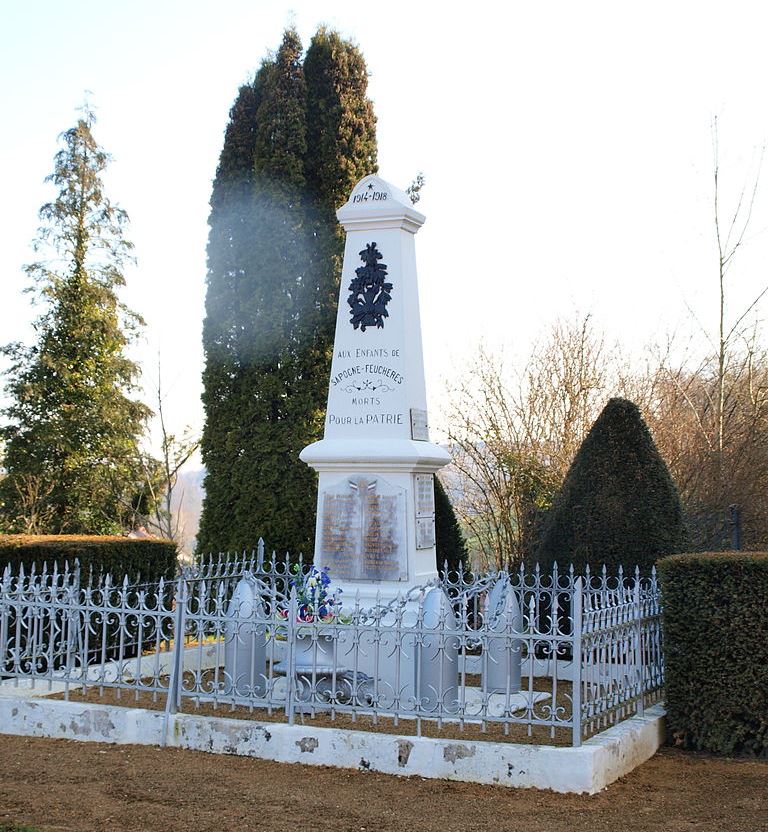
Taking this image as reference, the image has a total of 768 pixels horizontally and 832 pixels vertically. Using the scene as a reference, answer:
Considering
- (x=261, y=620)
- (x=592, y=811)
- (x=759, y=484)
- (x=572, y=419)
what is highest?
(x=572, y=419)

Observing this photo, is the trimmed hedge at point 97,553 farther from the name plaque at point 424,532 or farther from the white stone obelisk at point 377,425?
the name plaque at point 424,532

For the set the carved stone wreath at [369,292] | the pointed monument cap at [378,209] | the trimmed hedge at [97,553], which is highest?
the pointed monument cap at [378,209]

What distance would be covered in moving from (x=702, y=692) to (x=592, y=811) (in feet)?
6.24

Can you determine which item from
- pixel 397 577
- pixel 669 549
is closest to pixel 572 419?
pixel 669 549

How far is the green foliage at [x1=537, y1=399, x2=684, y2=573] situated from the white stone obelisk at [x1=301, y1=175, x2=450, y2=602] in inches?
60.5

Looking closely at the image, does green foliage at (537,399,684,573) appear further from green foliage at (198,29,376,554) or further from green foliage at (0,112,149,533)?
green foliage at (0,112,149,533)

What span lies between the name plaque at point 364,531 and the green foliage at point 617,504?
2032 millimetres

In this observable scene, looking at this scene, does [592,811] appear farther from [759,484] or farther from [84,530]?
[84,530]

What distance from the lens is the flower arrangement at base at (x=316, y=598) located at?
25.4 feet

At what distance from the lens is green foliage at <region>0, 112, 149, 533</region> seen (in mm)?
17703

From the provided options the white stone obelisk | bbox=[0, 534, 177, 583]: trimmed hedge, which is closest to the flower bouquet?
the white stone obelisk

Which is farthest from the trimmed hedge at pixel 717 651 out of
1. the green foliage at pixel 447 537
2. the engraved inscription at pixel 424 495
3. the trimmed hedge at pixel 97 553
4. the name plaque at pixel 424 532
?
the trimmed hedge at pixel 97 553

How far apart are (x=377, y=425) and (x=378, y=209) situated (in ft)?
6.68

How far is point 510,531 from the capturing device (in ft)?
51.5
